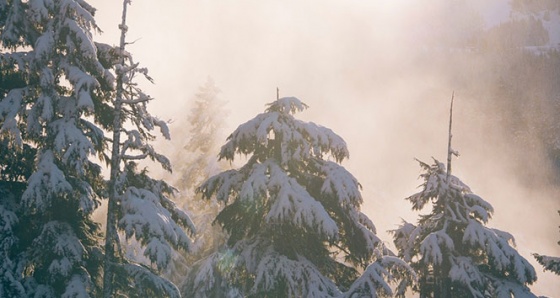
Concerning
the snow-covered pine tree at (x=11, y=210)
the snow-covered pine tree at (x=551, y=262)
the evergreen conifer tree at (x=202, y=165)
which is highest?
the evergreen conifer tree at (x=202, y=165)

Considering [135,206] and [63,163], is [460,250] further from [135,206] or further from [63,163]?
[63,163]

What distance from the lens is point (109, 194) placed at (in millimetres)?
11727

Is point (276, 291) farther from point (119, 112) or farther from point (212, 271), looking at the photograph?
point (212, 271)

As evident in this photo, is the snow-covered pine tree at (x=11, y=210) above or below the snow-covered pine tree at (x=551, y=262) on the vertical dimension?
below

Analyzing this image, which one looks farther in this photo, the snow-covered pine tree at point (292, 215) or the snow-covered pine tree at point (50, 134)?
the snow-covered pine tree at point (292, 215)

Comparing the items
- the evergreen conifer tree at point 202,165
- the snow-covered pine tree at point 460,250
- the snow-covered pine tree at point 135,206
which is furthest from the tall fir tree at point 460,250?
the evergreen conifer tree at point 202,165

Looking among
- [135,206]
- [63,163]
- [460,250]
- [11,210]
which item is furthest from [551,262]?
[11,210]

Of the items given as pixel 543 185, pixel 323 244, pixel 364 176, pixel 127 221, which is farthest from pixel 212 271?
pixel 543 185

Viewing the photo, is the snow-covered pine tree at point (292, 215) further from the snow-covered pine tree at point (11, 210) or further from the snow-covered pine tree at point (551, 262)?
the snow-covered pine tree at point (551, 262)

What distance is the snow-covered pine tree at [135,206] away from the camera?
11180 mm

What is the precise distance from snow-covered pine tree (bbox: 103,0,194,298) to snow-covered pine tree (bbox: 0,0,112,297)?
2.01 ft

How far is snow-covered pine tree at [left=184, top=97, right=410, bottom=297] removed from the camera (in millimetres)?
11570

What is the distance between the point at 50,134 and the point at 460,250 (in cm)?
1178

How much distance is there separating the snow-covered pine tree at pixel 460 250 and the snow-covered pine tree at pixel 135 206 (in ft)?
23.5
